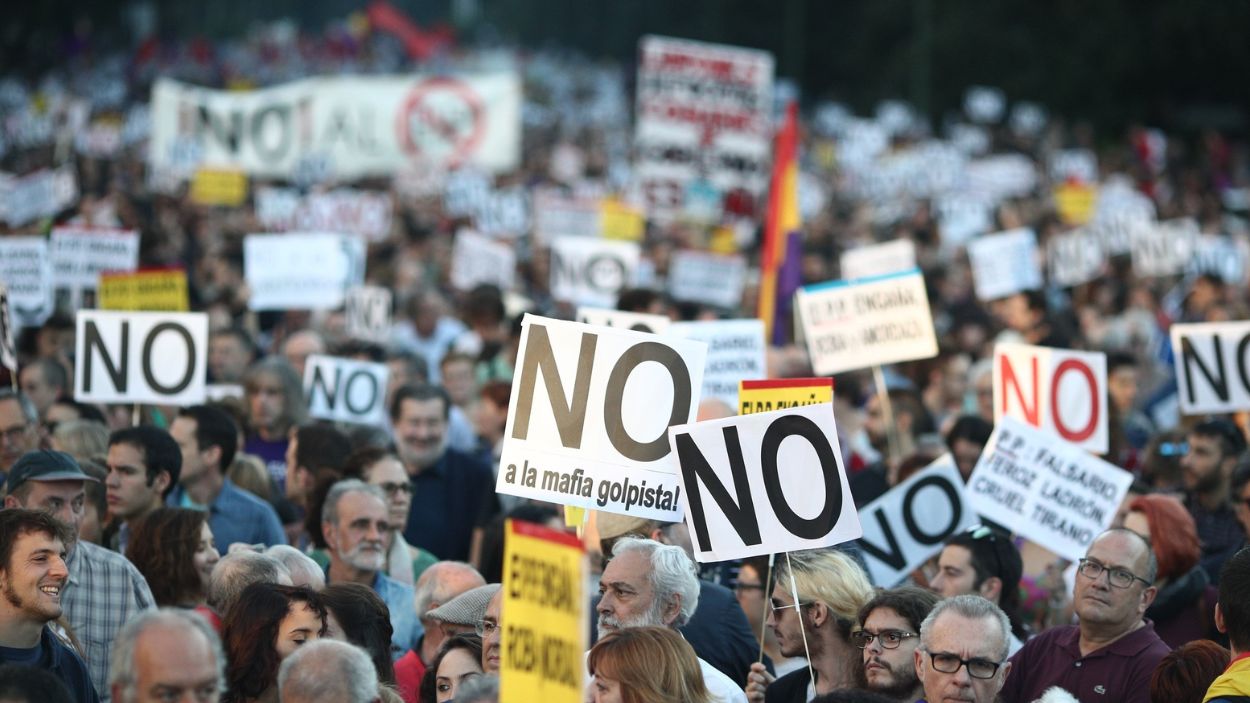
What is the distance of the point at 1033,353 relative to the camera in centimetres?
1030

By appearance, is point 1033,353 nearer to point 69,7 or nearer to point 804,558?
point 804,558

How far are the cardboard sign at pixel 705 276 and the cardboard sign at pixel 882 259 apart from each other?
4.63 feet

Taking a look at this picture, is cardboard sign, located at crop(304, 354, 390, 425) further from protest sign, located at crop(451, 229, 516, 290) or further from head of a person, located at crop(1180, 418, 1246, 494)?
protest sign, located at crop(451, 229, 516, 290)

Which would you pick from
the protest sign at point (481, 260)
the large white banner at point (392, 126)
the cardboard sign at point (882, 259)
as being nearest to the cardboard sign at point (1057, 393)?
the cardboard sign at point (882, 259)

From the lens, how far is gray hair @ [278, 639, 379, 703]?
536 centimetres

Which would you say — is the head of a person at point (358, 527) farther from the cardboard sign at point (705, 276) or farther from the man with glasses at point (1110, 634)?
the cardboard sign at point (705, 276)

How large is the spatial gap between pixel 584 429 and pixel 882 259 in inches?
359

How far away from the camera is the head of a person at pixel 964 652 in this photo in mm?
6043

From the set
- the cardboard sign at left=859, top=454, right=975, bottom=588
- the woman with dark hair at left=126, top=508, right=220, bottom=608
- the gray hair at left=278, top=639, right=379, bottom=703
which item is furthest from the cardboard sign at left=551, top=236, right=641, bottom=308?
the gray hair at left=278, top=639, right=379, bottom=703

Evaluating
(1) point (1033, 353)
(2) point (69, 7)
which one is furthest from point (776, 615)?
(2) point (69, 7)

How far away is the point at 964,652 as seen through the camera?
605 cm

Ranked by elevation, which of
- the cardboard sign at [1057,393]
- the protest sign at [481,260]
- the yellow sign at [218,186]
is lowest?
the cardboard sign at [1057,393]

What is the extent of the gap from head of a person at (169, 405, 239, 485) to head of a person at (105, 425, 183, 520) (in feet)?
1.44

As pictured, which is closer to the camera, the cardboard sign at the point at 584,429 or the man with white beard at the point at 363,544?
the cardboard sign at the point at 584,429
